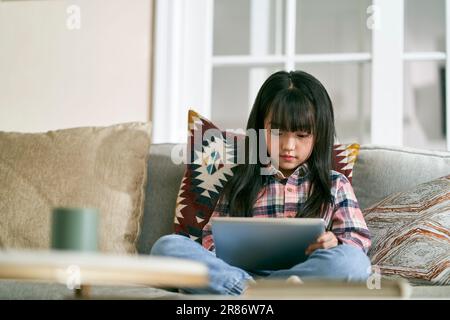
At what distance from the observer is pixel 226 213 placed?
1.82 metres

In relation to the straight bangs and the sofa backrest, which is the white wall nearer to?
the sofa backrest

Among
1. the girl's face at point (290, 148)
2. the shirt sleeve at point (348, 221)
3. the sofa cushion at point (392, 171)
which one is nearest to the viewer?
the shirt sleeve at point (348, 221)

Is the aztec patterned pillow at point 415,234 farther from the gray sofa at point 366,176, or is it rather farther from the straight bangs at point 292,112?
the straight bangs at point 292,112

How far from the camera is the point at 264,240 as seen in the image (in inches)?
51.6

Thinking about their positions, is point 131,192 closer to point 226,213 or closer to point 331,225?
point 226,213

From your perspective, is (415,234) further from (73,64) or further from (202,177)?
(73,64)

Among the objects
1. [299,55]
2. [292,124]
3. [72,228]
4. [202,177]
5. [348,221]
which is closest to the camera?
[72,228]

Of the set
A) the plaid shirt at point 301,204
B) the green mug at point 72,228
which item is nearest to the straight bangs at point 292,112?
the plaid shirt at point 301,204

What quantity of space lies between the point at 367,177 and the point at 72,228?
117cm

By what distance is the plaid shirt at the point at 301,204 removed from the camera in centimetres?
167

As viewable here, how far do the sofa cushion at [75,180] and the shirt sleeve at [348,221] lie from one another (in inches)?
22.5

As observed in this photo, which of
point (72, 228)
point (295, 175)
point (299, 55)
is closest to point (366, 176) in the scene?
point (295, 175)
